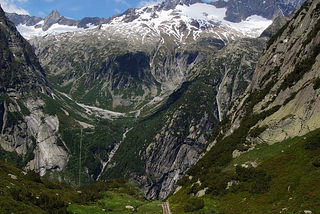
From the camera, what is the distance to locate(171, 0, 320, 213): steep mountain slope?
1513 inches

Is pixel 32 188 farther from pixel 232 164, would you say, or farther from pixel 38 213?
pixel 232 164

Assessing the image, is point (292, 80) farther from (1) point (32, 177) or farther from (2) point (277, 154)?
(1) point (32, 177)

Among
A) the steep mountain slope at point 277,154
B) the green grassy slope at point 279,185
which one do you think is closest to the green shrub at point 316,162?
the green grassy slope at point 279,185

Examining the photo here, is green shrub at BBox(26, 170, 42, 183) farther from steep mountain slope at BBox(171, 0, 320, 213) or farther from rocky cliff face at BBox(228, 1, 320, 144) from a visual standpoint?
rocky cliff face at BBox(228, 1, 320, 144)

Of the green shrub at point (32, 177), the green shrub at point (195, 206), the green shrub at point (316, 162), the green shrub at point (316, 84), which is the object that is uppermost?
the green shrub at point (316, 84)

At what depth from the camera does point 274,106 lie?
7538cm

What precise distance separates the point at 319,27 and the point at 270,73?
26.6 m

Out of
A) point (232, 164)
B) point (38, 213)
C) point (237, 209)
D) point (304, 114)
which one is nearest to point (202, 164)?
point (232, 164)

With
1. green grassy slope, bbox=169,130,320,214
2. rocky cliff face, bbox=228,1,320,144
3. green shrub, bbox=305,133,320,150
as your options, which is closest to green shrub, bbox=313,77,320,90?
rocky cliff face, bbox=228,1,320,144

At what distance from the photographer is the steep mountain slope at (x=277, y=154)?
3844 cm

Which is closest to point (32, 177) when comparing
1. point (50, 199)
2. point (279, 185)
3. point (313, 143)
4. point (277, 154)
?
point (50, 199)

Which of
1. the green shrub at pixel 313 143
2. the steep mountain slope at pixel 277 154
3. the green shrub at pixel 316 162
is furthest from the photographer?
the green shrub at pixel 313 143

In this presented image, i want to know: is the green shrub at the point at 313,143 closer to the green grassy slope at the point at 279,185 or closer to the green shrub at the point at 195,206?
the green grassy slope at the point at 279,185

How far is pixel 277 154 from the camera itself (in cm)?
5262
